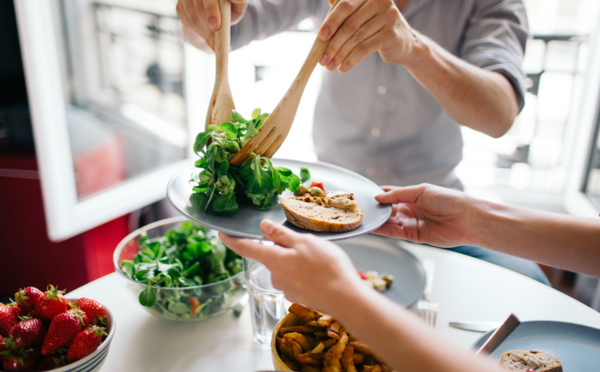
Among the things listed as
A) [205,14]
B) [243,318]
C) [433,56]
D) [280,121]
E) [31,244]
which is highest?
[205,14]

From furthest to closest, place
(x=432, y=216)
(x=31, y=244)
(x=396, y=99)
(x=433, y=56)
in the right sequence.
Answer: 1. (x=31, y=244)
2. (x=396, y=99)
3. (x=433, y=56)
4. (x=432, y=216)

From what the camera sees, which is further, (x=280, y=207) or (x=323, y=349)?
(x=280, y=207)

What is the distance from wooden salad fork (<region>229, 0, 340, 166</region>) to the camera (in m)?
0.96

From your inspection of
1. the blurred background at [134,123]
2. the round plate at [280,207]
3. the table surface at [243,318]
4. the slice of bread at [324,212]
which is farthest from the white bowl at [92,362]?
the blurred background at [134,123]

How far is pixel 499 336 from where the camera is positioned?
85cm

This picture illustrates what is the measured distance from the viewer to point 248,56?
3502 mm

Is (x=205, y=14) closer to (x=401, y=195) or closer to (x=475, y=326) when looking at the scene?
(x=401, y=195)

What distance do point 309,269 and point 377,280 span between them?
21.1 inches

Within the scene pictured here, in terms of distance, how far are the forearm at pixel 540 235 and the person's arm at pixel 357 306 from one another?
0.54 m

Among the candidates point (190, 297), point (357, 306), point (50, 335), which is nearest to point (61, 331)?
point (50, 335)

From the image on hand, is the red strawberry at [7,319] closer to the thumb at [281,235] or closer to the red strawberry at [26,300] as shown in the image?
the red strawberry at [26,300]

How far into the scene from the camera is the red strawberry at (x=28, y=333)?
30.2 inches

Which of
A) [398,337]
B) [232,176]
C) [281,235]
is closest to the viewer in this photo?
[398,337]

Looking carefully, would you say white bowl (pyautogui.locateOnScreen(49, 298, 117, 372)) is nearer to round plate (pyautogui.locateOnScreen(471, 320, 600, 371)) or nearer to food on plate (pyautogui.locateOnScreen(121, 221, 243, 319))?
food on plate (pyautogui.locateOnScreen(121, 221, 243, 319))
